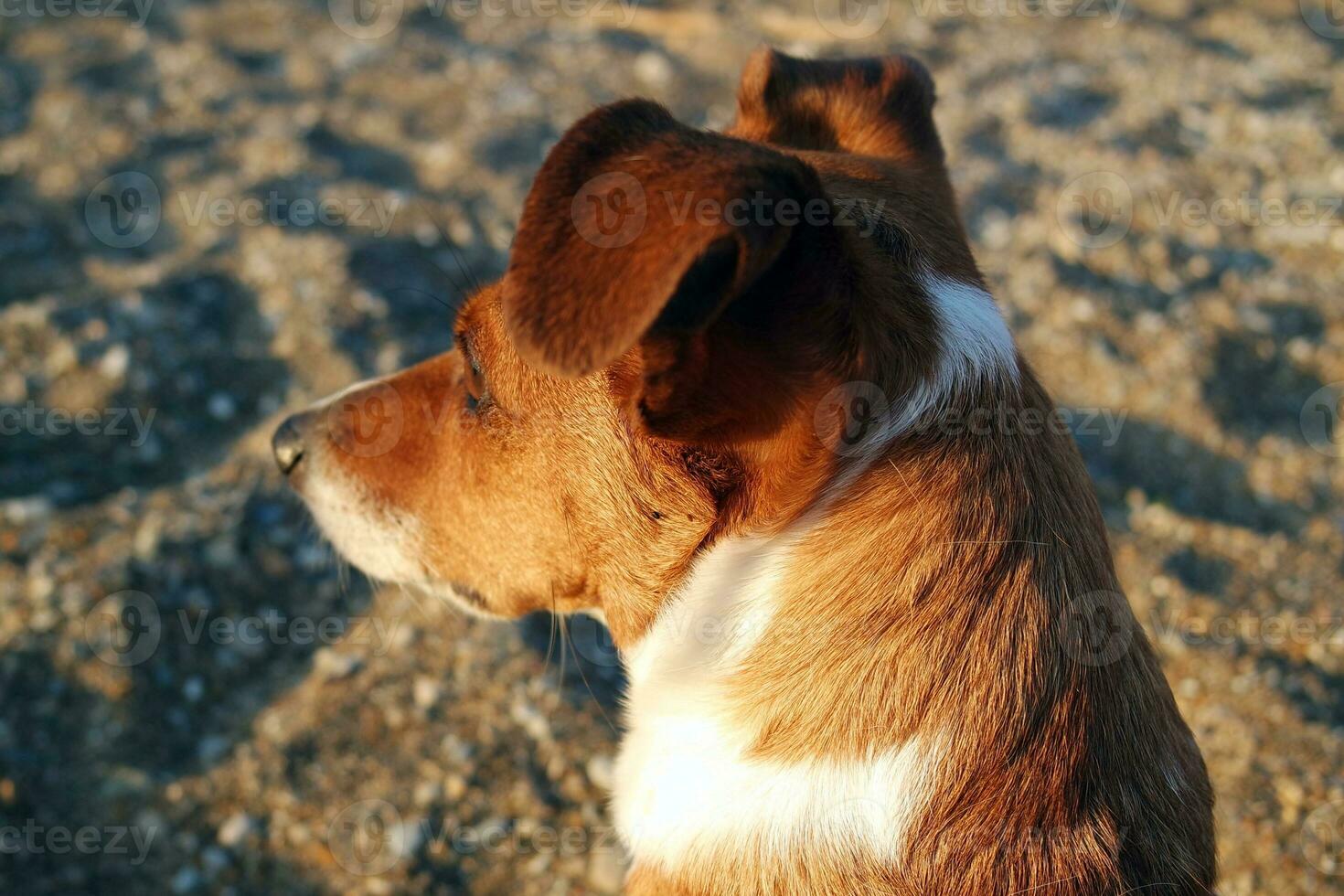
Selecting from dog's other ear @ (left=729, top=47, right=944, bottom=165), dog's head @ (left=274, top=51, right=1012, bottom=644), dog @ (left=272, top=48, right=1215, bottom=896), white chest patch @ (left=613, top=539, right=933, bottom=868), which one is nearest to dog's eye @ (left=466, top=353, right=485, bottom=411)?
dog's head @ (left=274, top=51, right=1012, bottom=644)

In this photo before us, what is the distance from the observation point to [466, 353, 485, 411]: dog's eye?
93.8 inches

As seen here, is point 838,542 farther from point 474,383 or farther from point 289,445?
point 289,445

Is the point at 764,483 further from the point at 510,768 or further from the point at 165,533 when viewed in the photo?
the point at 165,533

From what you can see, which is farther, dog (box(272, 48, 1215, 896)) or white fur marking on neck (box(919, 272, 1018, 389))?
white fur marking on neck (box(919, 272, 1018, 389))

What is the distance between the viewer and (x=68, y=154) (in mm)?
5422

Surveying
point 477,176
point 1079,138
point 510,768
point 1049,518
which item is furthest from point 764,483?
point 1079,138

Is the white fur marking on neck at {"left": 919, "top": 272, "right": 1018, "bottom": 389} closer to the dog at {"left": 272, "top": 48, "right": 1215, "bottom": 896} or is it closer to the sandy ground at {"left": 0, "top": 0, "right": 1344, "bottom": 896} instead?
the dog at {"left": 272, "top": 48, "right": 1215, "bottom": 896}

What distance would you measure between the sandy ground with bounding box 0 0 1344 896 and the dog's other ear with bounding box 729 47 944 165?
1.89 m

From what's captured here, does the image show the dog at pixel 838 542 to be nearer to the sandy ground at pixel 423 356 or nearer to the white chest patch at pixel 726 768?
the white chest patch at pixel 726 768

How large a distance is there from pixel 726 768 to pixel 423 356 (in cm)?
290

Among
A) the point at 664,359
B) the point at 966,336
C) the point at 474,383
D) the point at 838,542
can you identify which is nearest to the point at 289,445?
the point at 474,383

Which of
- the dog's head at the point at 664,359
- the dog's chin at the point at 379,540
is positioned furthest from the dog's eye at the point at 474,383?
the dog's chin at the point at 379,540

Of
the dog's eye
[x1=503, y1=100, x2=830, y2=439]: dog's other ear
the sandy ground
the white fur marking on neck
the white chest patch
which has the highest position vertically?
[x1=503, y1=100, x2=830, y2=439]: dog's other ear

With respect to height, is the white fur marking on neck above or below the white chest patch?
above
